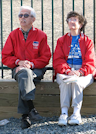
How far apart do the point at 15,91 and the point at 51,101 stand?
1.94 feet

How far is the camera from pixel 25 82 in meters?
3.12

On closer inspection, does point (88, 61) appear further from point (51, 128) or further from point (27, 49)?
point (51, 128)

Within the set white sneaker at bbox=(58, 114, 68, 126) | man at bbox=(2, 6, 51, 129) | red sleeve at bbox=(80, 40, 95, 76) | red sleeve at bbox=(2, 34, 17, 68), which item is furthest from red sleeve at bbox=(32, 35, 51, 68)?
white sneaker at bbox=(58, 114, 68, 126)

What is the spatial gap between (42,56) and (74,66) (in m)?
0.51

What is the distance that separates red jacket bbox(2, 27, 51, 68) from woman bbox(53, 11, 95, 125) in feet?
0.68

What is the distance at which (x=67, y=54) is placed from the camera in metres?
3.62

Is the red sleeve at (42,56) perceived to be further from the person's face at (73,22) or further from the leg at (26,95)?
the person's face at (73,22)

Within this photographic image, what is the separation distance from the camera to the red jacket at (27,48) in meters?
3.65

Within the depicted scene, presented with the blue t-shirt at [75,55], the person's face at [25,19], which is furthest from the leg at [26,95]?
the person's face at [25,19]

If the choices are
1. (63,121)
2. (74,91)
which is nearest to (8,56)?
(74,91)

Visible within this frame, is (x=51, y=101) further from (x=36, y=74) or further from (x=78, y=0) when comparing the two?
(x=78, y=0)

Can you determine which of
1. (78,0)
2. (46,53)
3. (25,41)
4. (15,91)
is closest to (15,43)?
(25,41)

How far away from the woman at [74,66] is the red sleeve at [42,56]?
5.5 inches

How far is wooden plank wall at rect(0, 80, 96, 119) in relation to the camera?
3730mm
